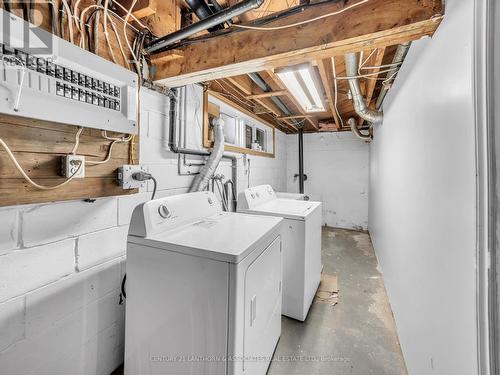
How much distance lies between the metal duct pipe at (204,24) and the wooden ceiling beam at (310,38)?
0.13 m

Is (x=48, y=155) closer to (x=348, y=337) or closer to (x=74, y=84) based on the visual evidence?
(x=74, y=84)

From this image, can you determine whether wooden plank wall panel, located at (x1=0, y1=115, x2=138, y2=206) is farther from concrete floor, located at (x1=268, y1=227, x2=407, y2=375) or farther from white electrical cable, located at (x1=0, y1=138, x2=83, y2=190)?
concrete floor, located at (x1=268, y1=227, x2=407, y2=375)

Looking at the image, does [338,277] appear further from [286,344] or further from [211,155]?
[211,155]

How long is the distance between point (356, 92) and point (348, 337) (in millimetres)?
2311

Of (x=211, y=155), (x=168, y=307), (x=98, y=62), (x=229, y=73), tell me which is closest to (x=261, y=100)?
(x=211, y=155)

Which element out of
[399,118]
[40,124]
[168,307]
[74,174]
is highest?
[399,118]

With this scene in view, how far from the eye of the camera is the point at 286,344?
1704mm

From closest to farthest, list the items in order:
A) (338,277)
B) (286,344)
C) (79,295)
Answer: (79,295) → (286,344) → (338,277)

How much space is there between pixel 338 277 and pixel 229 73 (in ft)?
8.30

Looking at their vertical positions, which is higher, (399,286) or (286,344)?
(399,286)

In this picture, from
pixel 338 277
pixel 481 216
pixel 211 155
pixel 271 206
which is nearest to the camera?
pixel 481 216

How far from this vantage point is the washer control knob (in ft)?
4.16

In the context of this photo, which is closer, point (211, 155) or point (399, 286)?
point (399, 286)

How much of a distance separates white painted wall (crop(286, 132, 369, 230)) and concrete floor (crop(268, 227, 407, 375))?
220 centimetres
